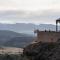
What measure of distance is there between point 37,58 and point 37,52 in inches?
54.5

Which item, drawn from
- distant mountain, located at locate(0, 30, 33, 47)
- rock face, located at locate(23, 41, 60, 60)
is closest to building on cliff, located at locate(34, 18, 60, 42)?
rock face, located at locate(23, 41, 60, 60)

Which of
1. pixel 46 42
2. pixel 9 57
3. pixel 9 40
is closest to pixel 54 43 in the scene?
pixel 46 42

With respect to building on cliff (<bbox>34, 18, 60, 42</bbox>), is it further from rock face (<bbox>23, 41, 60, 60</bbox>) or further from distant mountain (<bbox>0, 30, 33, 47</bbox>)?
distant mountain (<bbox>0, 30, 33, 47</bbox>)

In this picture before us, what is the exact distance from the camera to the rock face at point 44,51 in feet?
214

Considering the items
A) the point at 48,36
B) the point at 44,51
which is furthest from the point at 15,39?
the point at 44,51

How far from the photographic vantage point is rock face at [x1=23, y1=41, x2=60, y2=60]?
214 ft

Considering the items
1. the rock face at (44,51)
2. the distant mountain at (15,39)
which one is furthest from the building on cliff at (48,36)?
the distant mountain at (15,39)

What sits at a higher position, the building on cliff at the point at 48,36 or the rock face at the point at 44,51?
the building on cliff at the point at 48,36

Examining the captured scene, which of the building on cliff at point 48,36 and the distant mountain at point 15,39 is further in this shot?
the distant mountain at point 15,39

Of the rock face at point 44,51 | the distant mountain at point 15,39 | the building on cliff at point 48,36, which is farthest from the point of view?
the distant mountain at point 15,39

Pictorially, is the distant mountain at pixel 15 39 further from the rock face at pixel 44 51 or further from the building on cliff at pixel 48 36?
the rock face at pixel 44 51

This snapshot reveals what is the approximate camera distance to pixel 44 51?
6756 cm

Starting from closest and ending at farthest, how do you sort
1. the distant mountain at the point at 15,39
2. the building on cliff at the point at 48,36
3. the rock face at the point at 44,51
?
the rock face at the point at 44,51, the building on cliff at the point at 48,36, the distant mountain at the point at 15,39

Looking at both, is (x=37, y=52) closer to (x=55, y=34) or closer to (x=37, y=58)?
(x=37, y=58)
